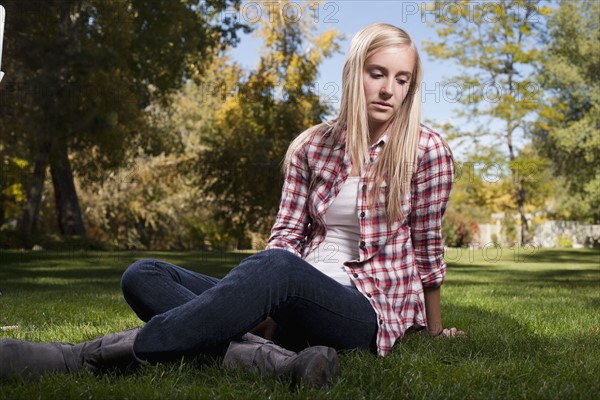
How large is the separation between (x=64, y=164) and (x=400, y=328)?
15.4 m

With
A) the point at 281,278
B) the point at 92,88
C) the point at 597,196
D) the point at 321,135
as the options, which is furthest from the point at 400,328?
the point at 597,196

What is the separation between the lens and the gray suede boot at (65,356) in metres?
2.62

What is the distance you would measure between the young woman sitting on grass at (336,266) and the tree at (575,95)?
24.5 metres

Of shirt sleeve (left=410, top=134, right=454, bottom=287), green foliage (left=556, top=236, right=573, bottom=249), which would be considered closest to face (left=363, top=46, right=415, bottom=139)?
shirt sleeve (left=410, top=134, right=454, bottom=287)

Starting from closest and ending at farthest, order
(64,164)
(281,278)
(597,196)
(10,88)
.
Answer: (281,278)
(10,88)
(64,164)
(597,196)

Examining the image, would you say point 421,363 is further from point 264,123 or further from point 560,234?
point 560,234

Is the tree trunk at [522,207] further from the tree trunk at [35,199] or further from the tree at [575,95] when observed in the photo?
the tree trunk at [35,199]

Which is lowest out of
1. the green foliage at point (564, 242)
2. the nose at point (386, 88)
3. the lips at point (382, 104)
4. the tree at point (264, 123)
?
the green foliage at point (564, 242)

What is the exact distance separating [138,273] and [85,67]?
12.7m

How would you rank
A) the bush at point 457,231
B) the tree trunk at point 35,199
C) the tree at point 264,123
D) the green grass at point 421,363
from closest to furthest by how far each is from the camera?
the green grass at point 421,363
the tree trunk at point 35,199
the tree at point 264,123
the bush at point 457,231

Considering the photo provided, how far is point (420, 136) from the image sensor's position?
10.5 feet

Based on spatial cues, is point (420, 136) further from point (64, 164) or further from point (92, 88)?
point (64, 164)

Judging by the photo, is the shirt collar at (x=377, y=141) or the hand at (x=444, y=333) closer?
the shirt collar at (x=377, y=141)

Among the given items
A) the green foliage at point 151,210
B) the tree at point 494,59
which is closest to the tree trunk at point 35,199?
the green foliage at point 151,210
